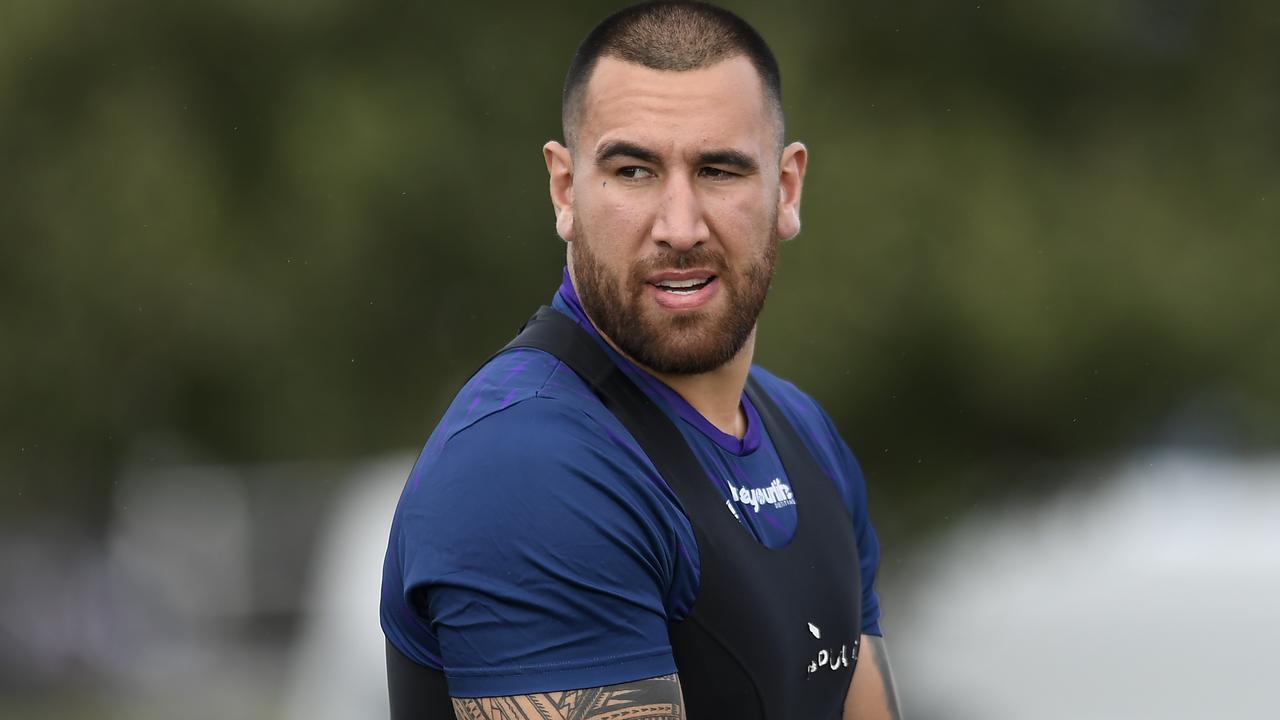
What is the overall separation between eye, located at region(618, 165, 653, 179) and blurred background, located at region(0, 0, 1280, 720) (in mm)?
4629

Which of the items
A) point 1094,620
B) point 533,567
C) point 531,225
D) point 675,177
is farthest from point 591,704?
point 531,225

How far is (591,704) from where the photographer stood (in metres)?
2.78

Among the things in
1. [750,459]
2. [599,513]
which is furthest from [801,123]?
[599,513]

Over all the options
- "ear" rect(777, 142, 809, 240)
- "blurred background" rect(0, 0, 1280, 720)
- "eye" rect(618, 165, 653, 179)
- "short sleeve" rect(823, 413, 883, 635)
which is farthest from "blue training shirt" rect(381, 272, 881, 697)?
"blurred background" rect(0, 0, 1280, 720)

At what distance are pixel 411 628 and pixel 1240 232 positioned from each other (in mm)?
8162

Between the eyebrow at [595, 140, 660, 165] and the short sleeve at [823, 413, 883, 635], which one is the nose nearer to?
the eyebrow at [595, 140, 660, 165]

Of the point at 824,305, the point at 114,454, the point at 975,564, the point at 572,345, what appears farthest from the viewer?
the point at 114,454

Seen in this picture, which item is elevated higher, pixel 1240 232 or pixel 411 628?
pixel 1240 232

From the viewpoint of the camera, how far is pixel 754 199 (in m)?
3.28

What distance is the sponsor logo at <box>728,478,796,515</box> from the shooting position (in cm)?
329

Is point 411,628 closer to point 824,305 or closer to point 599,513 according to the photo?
point 599,513

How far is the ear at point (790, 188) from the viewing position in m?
3.46

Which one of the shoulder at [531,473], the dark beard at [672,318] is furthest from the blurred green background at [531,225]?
the shoulder at [531,473]

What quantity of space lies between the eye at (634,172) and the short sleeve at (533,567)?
57cm
